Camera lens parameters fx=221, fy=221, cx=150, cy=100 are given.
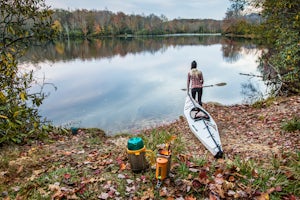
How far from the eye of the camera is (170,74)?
27859 mm

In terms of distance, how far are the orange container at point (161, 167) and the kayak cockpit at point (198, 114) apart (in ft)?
16.1

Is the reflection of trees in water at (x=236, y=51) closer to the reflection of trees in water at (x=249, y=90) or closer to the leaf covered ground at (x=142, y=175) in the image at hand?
the reflection of trees in water at (x=249, y=90)

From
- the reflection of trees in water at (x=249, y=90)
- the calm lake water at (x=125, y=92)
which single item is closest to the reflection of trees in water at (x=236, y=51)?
the calm lake water at (x=125, y=92)

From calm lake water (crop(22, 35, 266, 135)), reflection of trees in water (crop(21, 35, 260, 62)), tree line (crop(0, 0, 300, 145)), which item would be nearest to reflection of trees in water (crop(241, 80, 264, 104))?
calm lake water (crop(22, 35, 266, 135))

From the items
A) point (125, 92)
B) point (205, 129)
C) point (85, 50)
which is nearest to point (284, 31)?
point (205, 129)

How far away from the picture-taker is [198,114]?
876cm

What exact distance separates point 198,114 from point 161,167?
5218mm

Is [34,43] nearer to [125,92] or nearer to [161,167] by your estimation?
[161,167]

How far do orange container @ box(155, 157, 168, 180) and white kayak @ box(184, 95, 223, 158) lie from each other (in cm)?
287

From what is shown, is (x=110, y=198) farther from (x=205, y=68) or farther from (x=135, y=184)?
(x=205, y=68)

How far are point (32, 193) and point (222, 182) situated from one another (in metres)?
3.24

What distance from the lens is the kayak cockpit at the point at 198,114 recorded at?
338 inches

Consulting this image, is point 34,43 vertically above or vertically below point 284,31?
below

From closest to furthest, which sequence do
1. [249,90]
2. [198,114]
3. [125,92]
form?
[198,114], [249,90], [125,92]
